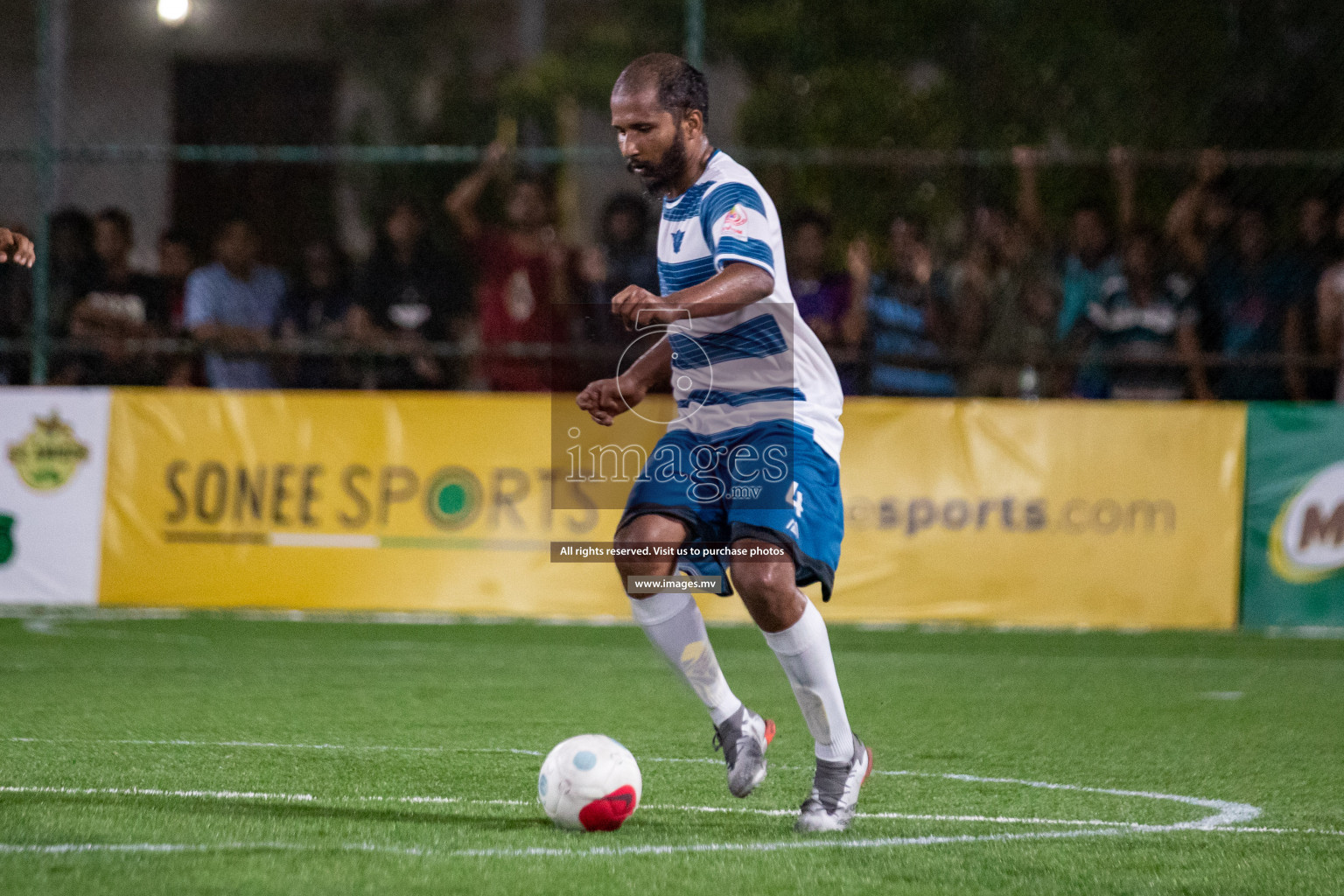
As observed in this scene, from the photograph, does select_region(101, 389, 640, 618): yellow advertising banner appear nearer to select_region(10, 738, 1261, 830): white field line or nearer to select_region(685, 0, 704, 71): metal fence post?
select_region(685, 0, 704, 71): metal fence post

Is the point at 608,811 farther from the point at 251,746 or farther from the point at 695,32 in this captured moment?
the point at 695,32

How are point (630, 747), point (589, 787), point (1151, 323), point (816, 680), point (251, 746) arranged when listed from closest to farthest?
point (589, 787)
point (816, 680)
point (251, 746)
point (630, 747)
point (1151, 323)

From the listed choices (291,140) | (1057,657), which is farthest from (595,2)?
(1057,657)

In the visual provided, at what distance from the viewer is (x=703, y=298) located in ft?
14.8

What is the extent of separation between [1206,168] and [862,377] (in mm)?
2568

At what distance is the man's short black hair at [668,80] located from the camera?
4871mm

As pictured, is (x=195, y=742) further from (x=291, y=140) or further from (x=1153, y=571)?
(x=291, y=140)

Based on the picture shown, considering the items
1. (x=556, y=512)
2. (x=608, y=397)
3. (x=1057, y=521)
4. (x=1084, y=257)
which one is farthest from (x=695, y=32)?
(x=608, y=397)

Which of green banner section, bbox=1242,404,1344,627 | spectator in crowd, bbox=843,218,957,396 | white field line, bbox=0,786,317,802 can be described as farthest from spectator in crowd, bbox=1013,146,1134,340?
white field line, bbox=0,786,317,802

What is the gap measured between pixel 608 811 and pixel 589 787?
0.09 metres

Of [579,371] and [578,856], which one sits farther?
[579,371]

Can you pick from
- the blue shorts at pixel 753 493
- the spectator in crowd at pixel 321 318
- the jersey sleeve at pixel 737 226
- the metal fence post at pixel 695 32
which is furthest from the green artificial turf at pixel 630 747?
the metal fence post at pixel 695 32

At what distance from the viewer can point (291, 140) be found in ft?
63.9

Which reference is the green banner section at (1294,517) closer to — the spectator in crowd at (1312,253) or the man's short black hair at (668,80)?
the spectator in crowd at (1312,253)
